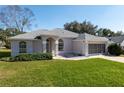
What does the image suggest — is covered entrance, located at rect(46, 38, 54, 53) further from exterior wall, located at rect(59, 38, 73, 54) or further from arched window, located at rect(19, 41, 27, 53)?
arched window, located at rect(19, 41, 27, 53)

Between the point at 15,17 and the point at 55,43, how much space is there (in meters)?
20.4

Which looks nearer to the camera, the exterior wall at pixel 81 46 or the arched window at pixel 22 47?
the arched window at pixel 22 47

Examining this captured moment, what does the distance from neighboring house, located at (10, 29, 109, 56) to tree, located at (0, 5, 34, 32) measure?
1563 centimetres

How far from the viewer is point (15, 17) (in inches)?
1553

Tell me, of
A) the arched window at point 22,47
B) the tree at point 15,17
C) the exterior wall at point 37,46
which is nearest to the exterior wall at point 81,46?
the exterior wall at point 37,46

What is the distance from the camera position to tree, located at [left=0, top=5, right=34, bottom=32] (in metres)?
37.9

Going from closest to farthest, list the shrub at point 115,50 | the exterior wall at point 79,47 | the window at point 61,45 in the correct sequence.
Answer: the exterior wall at point 79,47
the shrub at point 115,50
the window at point 61,45

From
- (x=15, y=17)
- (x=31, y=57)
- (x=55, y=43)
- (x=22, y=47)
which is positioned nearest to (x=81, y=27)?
(x=15, y=17)

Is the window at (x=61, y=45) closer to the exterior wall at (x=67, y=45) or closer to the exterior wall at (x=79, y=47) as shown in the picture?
the exterior wall at (x=67, y=45)

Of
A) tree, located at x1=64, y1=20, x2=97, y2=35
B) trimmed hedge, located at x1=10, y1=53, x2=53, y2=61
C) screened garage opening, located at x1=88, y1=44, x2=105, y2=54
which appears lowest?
trimmed hedge, located at x1=10, y1=53, x2=53, y2=61

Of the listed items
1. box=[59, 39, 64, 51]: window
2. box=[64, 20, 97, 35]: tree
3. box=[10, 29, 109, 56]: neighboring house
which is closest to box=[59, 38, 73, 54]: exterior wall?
box=[10, 29, 109, 56]: neighboring house

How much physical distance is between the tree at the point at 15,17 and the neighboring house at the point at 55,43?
51.3 feet

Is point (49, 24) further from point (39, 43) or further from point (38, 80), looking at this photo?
point (38, 80)

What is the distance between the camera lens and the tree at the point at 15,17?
124 feet
